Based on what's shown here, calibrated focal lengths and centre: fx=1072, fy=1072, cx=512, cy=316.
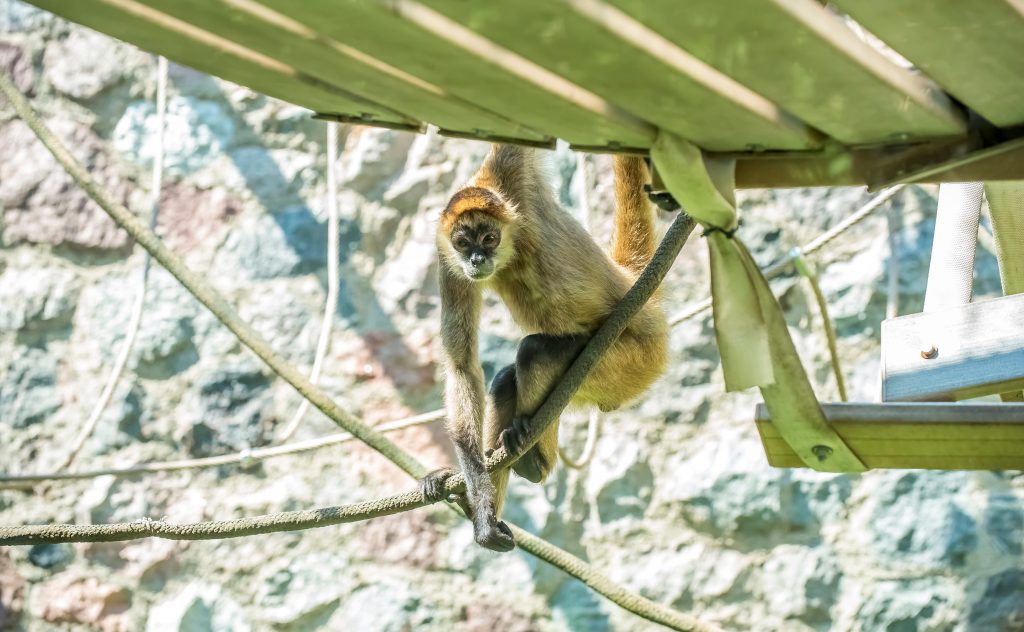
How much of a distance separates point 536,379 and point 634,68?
7.69 feet

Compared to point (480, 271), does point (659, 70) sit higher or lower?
lower

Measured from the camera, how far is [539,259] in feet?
13.8

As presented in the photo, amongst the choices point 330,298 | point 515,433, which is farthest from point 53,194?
point 515,433

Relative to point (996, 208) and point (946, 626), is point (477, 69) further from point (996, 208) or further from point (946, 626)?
point (946, 626)

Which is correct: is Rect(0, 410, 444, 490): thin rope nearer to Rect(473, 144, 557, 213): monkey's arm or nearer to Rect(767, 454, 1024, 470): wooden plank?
Rect(473, 144, 557, 213): monkey's arm

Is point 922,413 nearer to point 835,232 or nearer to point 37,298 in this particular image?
point 835,232

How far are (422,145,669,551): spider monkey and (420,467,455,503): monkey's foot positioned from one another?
18 millimetres

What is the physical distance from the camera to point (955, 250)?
321cm

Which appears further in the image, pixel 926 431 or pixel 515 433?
pixel 515 433

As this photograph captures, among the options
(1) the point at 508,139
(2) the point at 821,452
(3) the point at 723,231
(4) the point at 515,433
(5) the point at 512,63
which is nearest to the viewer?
(5) the point at 512,63

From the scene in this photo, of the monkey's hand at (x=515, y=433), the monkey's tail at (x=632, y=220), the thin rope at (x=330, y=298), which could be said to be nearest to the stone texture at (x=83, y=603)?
the thin rope at (x=330, y=298)

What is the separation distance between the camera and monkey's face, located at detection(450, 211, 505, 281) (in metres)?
4.10

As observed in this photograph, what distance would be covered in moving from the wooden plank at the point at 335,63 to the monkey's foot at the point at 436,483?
1813mm

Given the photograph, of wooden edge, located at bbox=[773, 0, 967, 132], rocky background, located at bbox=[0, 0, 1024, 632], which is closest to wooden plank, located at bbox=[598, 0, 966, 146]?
wooden edge, located at bbox=[773, 0, 967, 132]
